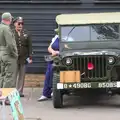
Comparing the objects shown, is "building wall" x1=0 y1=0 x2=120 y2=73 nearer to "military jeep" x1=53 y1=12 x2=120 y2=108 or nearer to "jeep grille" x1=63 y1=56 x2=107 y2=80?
"military jeep" x1=53 y1=12 x2=120 y2=108

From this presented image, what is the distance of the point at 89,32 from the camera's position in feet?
31.8

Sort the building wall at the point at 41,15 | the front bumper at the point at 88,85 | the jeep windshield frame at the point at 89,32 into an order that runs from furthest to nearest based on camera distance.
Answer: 1. the building wall at the point at 41,15
2. the jeep windshield frame at the point at 89,32
3. the front bumper at the point at 88,85

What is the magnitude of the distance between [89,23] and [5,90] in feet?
12.2

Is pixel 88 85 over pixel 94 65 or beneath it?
beneath

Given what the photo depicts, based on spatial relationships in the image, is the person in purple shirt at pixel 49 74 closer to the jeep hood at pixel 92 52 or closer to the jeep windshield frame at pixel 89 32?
the jeep windshield frame at pixel 89 32

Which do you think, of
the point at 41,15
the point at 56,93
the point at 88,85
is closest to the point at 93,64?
the point at 88,85

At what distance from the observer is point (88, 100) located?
9.84 meters

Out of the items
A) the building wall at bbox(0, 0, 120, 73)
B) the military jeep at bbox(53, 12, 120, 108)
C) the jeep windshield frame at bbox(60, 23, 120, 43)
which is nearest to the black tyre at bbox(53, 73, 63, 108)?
the military jeep at bbox(53, 12, 120, 108)

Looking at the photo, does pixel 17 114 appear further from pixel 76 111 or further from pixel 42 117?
pixel 76 111

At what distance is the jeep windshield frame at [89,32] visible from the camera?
961cm

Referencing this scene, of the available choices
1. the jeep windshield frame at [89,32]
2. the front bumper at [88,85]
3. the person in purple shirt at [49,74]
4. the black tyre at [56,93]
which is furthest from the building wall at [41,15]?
the front bumper at [88,85]

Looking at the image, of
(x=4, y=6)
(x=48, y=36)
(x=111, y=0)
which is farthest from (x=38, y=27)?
(x=111, y=0)

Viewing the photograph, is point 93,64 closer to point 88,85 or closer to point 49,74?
point 88,85

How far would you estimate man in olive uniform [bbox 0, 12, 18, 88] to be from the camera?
8.90m
